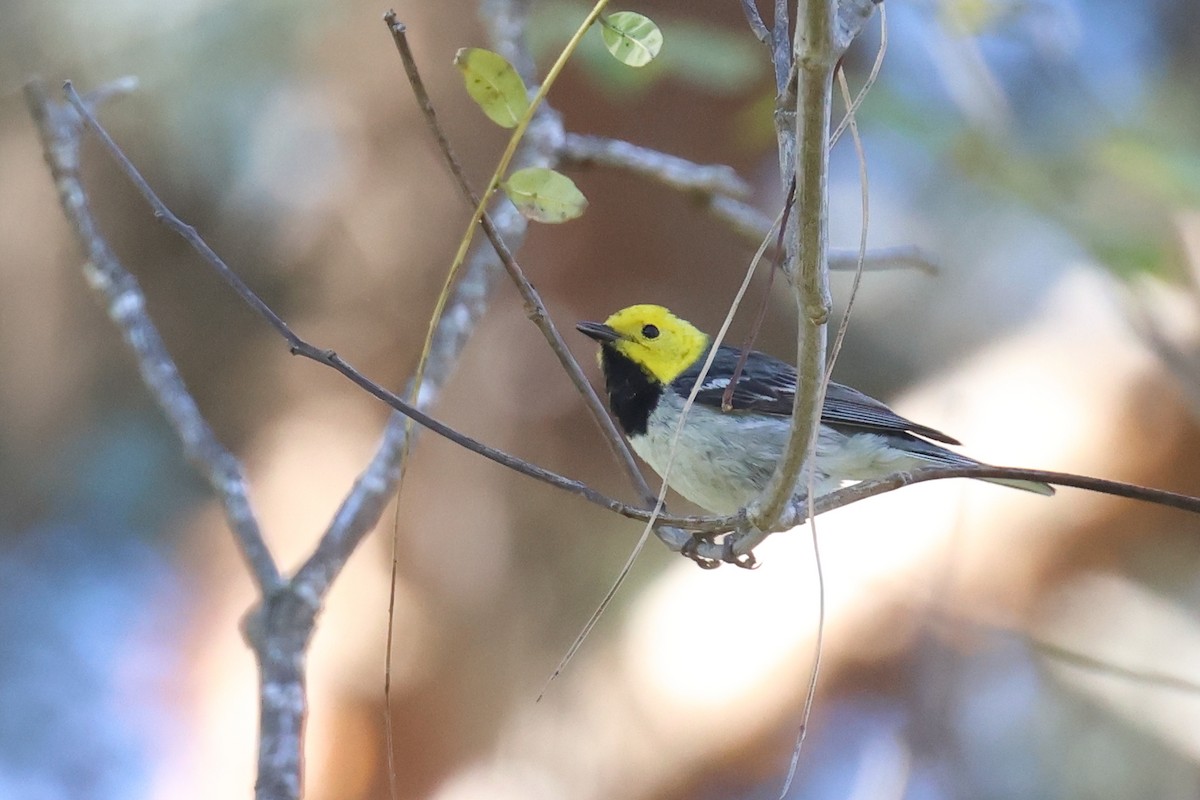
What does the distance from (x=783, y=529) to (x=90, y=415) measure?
2.11m

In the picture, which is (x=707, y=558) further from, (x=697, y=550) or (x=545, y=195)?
(x=545, y=195)

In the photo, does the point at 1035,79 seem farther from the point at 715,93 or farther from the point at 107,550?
the point at 107,550

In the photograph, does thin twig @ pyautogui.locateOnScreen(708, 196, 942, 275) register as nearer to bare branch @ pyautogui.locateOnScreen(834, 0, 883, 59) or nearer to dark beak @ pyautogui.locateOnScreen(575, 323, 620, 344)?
dark beak @ pyautogui.locateOnScreen(575, 323, 620, 344)

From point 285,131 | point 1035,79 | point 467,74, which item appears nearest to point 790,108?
point 467,74

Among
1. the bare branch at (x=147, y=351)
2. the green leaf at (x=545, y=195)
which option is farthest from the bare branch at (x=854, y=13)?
the bare branch at (x=147, y=351)

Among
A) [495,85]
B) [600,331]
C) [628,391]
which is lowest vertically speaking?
[628,391]

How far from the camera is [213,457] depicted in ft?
5.92

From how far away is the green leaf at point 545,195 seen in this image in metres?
1.05

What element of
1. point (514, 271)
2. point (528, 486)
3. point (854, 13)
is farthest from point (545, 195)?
point (528, 486)

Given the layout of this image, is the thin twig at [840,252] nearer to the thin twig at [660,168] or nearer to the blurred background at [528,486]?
the thin twig at [660,168]

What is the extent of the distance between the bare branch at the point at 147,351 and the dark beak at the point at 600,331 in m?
0.74

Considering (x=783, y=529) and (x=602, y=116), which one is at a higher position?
(x=602, y=116)

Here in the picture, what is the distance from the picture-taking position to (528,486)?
2.92 m

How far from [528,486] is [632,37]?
A: 2.00 metres
